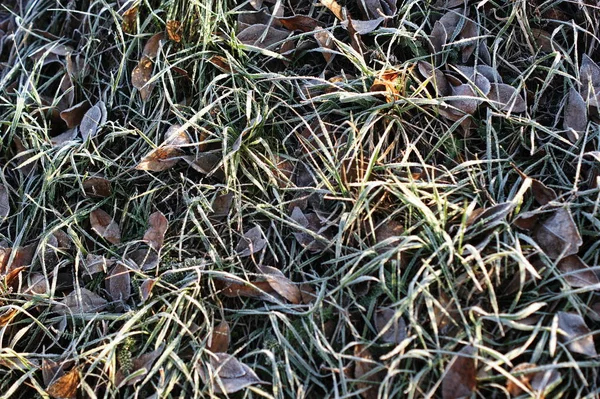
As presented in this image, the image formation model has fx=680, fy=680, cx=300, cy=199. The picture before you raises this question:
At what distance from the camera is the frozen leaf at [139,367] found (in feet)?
4.39

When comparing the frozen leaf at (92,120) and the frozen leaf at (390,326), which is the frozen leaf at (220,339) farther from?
the frozen leaf at (92,120)

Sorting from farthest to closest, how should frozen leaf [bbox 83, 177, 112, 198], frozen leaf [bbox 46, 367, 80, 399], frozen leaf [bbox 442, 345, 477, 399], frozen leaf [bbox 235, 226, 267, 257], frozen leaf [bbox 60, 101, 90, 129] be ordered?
frozen leaf [bbox 60, 101, 90, 129] → frozen leaf [bbox 83, 177, 112, 198] → frozen leaf [bbox 235, 226, 267, 257] → frozen leaf [bbox 46, 367, 80, 399] → frozen leaf [bbox 442, 345, 477, 399]

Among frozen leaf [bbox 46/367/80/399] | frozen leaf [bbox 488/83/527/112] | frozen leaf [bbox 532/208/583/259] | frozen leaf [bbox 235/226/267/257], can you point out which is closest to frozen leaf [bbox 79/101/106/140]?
frozen leaf [bbox 235/226/267/257]

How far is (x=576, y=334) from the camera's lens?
125cm

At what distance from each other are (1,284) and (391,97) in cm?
94

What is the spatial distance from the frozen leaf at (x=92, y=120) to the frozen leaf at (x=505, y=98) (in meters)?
0.93

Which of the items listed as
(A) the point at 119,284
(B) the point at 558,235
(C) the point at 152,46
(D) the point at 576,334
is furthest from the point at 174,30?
(D) the point at 576,334

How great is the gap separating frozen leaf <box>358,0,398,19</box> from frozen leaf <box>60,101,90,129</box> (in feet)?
2.42

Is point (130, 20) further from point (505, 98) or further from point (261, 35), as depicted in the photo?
point (505, 98)

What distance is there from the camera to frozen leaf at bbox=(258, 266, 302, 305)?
1396 mm

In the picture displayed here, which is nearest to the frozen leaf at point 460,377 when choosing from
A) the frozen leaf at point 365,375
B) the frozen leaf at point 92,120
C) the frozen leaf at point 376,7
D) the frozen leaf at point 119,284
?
the frozen leaf at point 365,375

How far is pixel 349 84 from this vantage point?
1.55 meters

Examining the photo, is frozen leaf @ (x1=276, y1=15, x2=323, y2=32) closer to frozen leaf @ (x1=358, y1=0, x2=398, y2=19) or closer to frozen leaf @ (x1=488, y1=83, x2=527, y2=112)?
frozen leaf @ (x1=358, y1=0, x2=398, y2=19)

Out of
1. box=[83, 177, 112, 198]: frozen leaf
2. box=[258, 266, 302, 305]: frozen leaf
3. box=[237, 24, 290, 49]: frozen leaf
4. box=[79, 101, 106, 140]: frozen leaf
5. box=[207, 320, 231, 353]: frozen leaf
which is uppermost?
box=[237, 24, 290, 49]: frozen leaf
